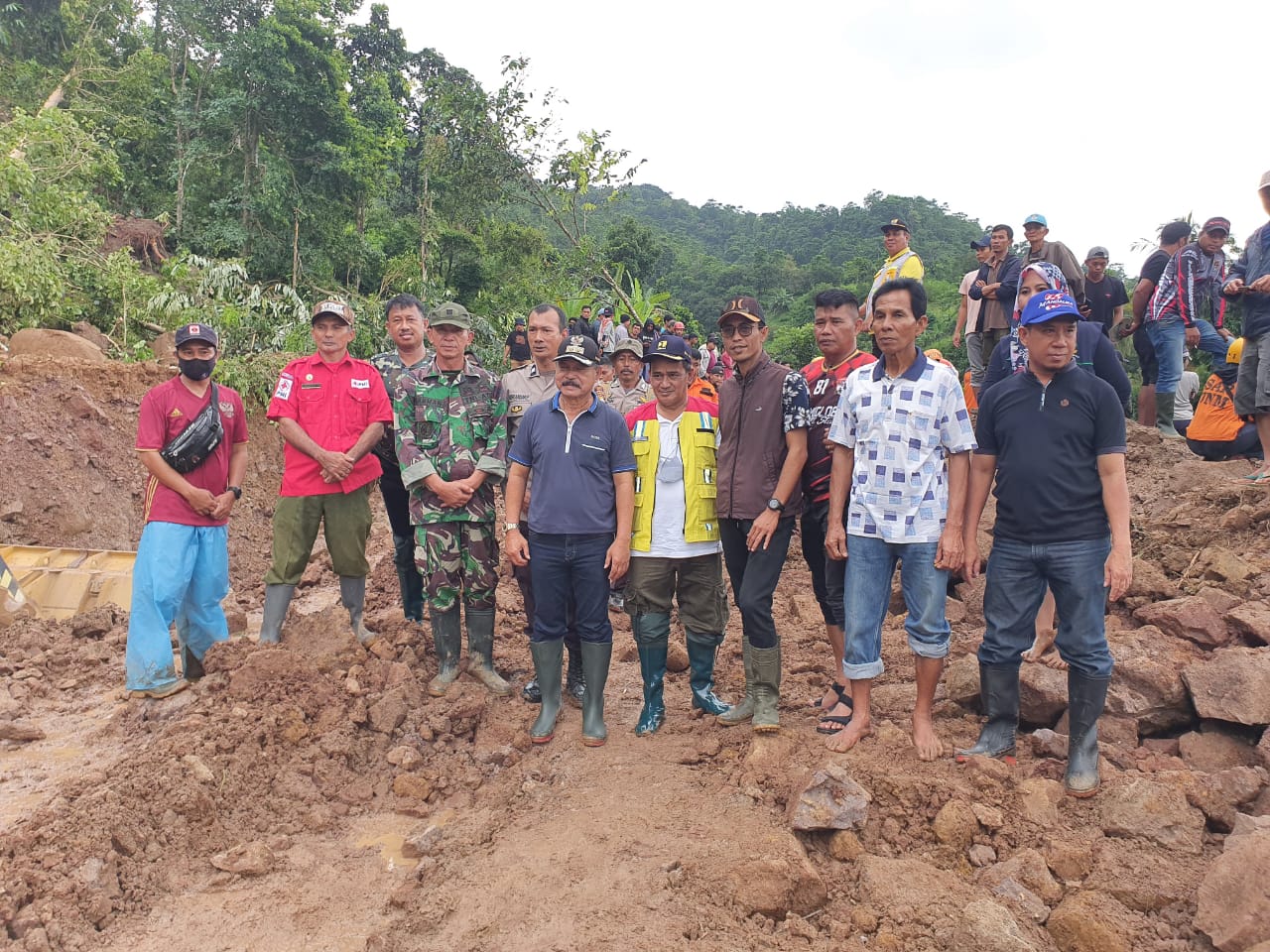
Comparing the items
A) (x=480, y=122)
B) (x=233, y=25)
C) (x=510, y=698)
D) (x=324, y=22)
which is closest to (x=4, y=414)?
(x=510, y=698)

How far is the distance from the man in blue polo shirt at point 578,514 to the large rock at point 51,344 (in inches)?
315

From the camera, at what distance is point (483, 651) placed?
4.59 meters

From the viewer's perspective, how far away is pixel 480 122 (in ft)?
49.5

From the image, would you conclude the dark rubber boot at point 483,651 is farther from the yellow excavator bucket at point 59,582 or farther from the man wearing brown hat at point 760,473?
the yellow excavator bucket at point 59,582

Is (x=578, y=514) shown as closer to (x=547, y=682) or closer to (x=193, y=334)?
(x=547, y=682)

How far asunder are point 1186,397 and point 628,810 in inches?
286

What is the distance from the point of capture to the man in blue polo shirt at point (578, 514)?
12.6 ft

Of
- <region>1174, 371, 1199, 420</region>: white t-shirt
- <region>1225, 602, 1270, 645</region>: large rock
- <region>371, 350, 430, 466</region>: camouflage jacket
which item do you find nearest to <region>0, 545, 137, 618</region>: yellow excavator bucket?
<region>371, 350, 430, 466</region>: camouflage jacket

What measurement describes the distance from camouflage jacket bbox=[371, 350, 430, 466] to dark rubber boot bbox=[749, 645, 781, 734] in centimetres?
251

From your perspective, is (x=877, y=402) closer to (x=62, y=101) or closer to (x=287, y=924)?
(x=287, y=924)

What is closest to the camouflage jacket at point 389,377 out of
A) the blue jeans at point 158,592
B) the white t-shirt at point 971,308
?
the blue jeans at point 158,592

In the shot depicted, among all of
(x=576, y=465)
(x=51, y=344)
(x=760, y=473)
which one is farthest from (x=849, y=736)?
(x=51, y=344)

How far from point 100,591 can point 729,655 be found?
4.71 meters

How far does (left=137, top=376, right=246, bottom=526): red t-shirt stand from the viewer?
4.34 metres
